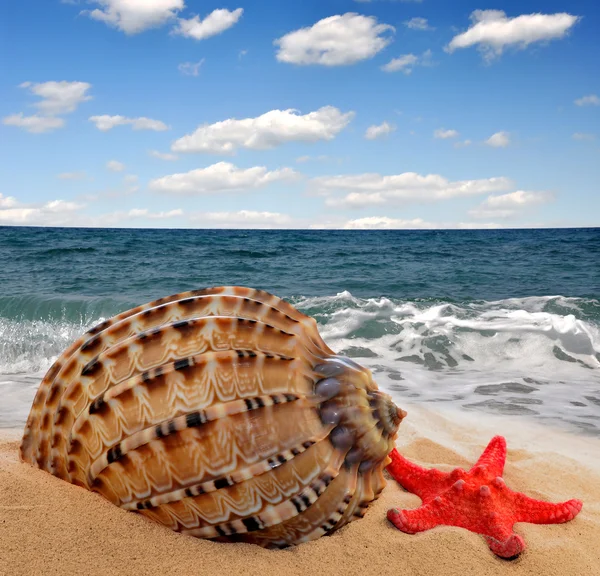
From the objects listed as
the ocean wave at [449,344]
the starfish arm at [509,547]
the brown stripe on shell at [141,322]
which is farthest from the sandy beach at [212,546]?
the ocean wave at [449,344]

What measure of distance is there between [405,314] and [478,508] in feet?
27.8

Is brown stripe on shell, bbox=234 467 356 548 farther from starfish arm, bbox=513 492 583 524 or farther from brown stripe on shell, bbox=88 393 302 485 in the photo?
starfish arm, bbox=513 492 583 524

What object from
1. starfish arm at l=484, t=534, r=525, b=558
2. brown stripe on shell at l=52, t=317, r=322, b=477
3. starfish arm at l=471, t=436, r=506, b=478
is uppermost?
brown stripe on shell at l=52, t=317, r=322, b=477

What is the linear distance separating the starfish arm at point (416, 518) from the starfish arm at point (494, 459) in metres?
0.41

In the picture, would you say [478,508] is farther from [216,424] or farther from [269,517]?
[216,424]

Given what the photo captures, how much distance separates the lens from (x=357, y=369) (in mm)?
2430

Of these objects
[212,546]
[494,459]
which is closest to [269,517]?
[212,546]

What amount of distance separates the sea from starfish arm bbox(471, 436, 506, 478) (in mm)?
1928

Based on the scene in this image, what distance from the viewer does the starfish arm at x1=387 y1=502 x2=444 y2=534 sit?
2.46m

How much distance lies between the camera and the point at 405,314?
10914 mm

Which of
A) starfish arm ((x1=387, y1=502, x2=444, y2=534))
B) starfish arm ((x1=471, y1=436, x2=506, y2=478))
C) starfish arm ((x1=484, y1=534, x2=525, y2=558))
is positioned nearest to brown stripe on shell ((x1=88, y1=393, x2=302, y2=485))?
starfish arm ((x1=387, y1=502, x2=444, y2=534))

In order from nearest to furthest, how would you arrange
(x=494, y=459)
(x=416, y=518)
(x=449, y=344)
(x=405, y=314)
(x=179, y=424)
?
1. (x=179, y=424)
2. (x=416, y=518)
3. (x=494, y=459)
4. (x=449, y=344)
5. (x=405, y=314)

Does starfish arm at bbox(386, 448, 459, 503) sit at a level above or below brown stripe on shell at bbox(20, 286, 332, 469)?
below

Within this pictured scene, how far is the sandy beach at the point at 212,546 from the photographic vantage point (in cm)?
201
